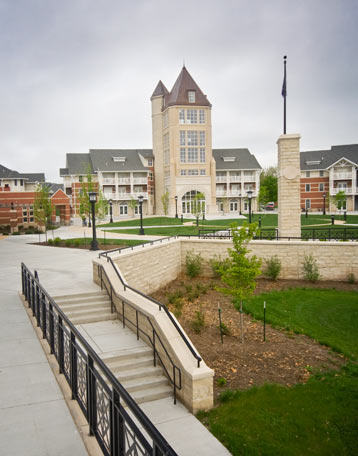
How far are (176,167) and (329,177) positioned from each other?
25.4m

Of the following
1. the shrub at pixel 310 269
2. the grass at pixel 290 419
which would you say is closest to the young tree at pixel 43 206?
the shrub at pixel 310 269

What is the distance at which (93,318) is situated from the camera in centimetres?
1120

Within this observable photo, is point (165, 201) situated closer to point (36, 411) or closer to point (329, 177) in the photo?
point (329, 177)

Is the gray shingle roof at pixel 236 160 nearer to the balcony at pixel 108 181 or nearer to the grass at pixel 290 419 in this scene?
the balcony at pixel 108 181

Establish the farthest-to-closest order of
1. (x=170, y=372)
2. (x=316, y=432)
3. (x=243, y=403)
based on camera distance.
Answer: (x=170, y=372), (x=243, y=403), (x=316, y=432)

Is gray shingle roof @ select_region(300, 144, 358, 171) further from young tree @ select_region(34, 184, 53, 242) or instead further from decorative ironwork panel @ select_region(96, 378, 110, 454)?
decorative ironwork panel @ select_region(96, 378, 110, 454)

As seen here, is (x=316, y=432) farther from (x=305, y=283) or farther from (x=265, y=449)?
(x=305, y=283)

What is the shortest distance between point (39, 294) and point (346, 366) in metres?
8.00

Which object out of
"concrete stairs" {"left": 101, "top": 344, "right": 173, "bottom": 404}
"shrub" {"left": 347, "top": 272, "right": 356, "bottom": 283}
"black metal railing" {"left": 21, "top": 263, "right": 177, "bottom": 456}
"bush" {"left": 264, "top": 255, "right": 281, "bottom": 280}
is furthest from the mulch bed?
"shrub" {"left": 347, "top": 272, "right": 356, "bottom": 283}

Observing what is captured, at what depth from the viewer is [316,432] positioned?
709 cm

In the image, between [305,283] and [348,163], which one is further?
[348,163]

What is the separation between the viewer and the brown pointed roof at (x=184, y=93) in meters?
54.4

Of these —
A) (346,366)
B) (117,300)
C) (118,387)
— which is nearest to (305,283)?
(346,366)

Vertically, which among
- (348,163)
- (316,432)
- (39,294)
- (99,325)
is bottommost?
(316,432)
